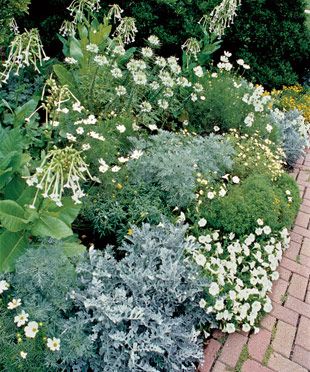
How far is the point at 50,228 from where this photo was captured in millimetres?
2783

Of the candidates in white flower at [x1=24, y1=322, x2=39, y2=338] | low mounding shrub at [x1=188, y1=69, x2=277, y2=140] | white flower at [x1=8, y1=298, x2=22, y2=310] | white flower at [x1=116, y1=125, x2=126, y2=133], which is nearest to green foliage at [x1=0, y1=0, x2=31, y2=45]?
white flower at [x1=116, y1=125, x2=126, y2=133]

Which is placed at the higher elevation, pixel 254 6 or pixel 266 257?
pixel 254 6

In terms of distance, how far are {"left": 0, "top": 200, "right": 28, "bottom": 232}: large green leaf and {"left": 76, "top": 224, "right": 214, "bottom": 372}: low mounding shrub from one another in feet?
1.53

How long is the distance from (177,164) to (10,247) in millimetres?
1479

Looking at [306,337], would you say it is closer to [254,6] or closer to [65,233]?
[65,233]

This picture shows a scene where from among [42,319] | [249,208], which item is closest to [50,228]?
[42,319]

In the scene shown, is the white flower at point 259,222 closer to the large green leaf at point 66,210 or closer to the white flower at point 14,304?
the large green leaf at point 66,210

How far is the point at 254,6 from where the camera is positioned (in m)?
6.34

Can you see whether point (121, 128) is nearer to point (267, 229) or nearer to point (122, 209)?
point (122, 209)

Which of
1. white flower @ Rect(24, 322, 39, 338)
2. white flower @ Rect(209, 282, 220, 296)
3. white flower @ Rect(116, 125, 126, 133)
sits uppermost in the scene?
white flower @ Rect(116, 125, 126, 133)

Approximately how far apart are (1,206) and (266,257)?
2.10m

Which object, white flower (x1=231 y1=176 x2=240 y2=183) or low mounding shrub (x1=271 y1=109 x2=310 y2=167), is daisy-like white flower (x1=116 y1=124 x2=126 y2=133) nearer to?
white flower (x1=231 y1=176 x2=240 y2=183)

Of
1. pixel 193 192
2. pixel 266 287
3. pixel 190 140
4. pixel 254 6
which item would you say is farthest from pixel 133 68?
pixel 254 6

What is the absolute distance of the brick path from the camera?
3.01 meters
